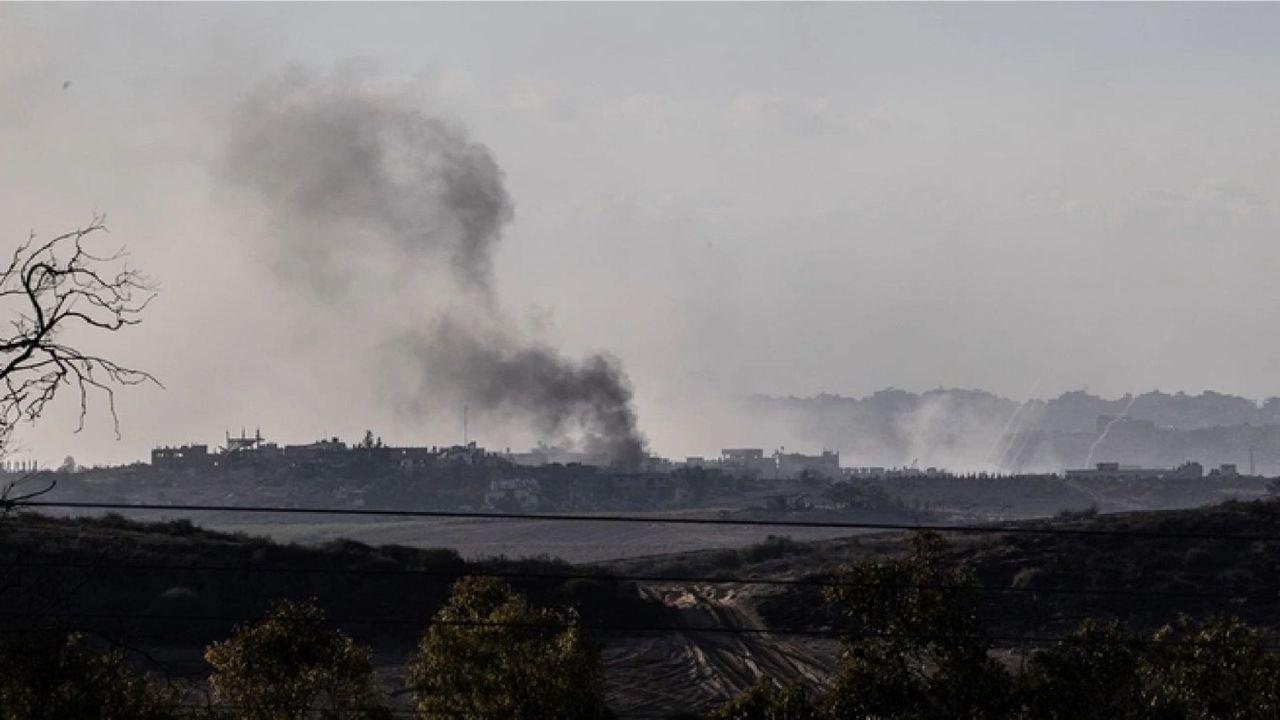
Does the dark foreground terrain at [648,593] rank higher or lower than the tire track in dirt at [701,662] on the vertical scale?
higher

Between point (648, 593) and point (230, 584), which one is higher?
point (230, 584)

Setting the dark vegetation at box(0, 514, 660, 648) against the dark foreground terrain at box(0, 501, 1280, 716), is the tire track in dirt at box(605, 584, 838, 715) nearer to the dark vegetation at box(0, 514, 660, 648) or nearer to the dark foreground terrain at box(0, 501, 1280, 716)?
the dark foreground terrain at box(0, 501, 1280, 716)

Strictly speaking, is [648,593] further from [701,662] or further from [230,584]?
[230,584]

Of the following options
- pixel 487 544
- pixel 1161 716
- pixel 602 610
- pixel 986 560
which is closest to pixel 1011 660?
pixel 602 610

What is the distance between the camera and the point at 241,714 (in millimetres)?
25312

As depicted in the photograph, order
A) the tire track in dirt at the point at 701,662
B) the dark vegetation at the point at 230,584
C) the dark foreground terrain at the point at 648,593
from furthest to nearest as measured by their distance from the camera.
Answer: the dark vegetation at the point at 230,584, the dark foreground terrain at the point at 648,593, the tire track in dirt at the point at 701,662

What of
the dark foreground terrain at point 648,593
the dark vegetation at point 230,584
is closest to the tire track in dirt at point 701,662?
the dark foreground terrain at point 648,593

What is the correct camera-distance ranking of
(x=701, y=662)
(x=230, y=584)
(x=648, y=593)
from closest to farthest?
(x=701, y=662) → (x=230, y=584) → (x=648, y=593)

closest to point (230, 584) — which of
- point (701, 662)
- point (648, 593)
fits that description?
point (648, 593)

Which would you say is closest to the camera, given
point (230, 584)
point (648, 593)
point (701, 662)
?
point (701, 662)

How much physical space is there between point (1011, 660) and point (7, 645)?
4246 cm

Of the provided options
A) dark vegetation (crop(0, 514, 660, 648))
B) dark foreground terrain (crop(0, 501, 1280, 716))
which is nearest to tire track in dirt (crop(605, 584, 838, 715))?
dark foreground terrain (crop(0, 501, 1280, 716))

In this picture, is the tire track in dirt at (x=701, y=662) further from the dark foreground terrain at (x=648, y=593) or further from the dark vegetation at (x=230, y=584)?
the dark vegetation at (x=230, y=584)

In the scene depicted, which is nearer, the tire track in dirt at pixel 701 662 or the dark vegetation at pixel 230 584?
the tire track in dirt at pixel 701 662
